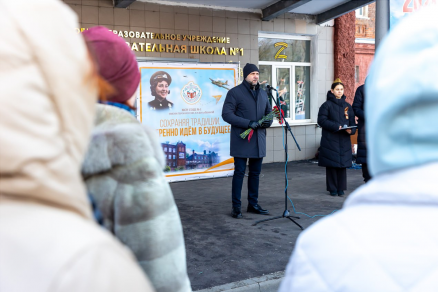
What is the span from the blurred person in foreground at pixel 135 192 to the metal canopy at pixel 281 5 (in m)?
8.78

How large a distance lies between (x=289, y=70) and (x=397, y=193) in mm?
12060

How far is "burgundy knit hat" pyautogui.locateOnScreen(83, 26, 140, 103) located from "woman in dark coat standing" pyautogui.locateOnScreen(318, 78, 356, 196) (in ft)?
20.9

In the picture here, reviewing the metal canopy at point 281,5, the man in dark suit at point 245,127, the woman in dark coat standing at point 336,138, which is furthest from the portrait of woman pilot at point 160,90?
the woman in dark coat standing at point 336,138

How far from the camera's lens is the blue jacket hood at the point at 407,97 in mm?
895

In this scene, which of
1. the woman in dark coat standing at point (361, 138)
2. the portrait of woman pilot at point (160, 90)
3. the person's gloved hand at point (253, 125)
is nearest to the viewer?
the person's gloved hand at point (253, 125)

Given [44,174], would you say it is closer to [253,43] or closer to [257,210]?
[257,210]

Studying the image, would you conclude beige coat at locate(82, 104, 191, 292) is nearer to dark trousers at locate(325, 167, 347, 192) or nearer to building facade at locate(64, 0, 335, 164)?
dark trousers at locate(325, 167, 347, 192)

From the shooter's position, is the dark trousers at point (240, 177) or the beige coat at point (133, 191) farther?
the dark trousers at point (240, 177)

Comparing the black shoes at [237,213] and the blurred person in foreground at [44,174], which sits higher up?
the blurred person in foreground at [44,174]

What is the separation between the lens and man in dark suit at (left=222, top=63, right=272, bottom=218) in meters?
6.25

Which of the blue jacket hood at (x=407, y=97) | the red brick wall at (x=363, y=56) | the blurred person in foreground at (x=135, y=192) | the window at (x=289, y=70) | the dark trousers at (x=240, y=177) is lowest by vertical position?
the dark trousers at (x=240, y=177)

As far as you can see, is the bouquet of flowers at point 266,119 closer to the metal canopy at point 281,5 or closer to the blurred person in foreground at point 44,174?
the metal canopy at point 281,5

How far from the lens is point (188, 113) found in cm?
927

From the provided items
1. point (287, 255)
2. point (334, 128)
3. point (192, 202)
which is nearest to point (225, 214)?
point (192, 202)
